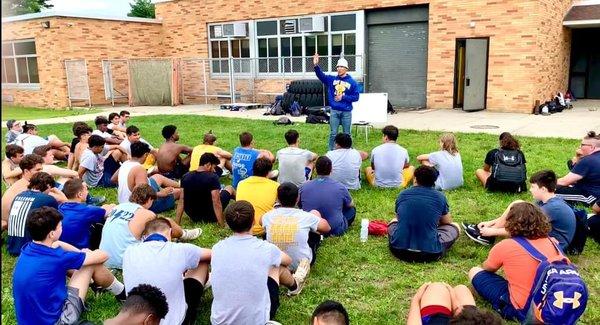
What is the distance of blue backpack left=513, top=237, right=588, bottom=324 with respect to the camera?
3.25 m

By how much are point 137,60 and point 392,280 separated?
66.1ft

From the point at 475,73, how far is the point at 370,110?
6348mm

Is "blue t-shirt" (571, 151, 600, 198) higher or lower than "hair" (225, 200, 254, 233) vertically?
lower

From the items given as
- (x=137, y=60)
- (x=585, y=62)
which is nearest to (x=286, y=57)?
(x=137, y=60)

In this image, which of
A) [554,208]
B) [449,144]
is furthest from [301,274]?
[449,144]

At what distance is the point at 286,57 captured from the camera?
2111 centimetres

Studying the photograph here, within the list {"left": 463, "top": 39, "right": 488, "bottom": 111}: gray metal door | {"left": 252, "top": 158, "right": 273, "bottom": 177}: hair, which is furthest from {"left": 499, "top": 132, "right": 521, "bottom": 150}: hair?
{"left": 463, "top": 39, "right": 488, "bottom": 111}: gray metal door

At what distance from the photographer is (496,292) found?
407cm

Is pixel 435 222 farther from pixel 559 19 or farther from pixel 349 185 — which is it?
pixel 559 19

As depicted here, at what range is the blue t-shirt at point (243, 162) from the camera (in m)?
7.37

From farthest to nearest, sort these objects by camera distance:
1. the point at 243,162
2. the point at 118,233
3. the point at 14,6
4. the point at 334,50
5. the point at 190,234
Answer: the point at 334,50 < the point at 243,162 < the point at 190,234 < the point at 118,233 < the point at 14,6

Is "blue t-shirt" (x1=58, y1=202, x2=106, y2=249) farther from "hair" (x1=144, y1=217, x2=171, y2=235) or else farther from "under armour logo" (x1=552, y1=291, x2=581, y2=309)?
"under armour logo" (x1=552, y1=291, x2=581, y2=309)

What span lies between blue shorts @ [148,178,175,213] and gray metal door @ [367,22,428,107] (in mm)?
12869

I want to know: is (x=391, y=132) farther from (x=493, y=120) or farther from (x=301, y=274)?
(x=493, y=120)
